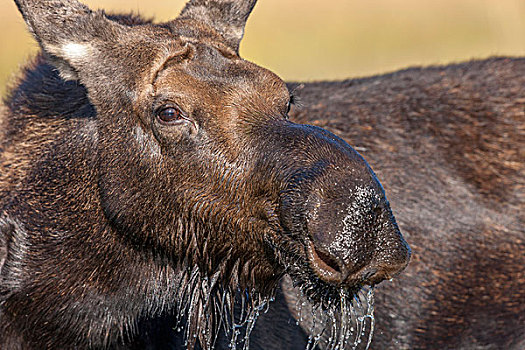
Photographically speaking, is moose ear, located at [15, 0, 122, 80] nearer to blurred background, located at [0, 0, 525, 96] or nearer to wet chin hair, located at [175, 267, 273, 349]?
wet chin hair, located at [175, 267, 273, 349]

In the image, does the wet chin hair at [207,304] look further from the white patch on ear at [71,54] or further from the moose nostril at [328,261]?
the white patch on ear at [71,54]

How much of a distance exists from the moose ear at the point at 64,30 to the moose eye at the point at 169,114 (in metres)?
0.73

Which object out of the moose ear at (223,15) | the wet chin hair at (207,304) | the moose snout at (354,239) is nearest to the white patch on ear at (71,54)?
the moose ear at (223,15)

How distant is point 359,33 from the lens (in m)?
23.5

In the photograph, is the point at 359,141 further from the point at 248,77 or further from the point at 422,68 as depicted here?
the point at 248,77

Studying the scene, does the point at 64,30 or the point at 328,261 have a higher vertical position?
the point at 64,30

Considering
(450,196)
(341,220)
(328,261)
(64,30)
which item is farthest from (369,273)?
(450,196)

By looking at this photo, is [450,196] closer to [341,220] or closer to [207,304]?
[207,304]

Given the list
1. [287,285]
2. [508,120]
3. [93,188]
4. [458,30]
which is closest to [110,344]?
[93,188]

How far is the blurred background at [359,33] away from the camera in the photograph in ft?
60.7

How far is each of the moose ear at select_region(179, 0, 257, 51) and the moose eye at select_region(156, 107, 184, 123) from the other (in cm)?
119

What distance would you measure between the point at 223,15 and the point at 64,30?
1280 mm

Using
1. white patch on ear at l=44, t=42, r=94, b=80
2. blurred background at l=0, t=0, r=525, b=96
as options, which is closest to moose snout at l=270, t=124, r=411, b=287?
white patch on ear at l=44, t=42, r=94, b=80

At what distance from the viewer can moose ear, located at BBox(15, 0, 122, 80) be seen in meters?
5.31
